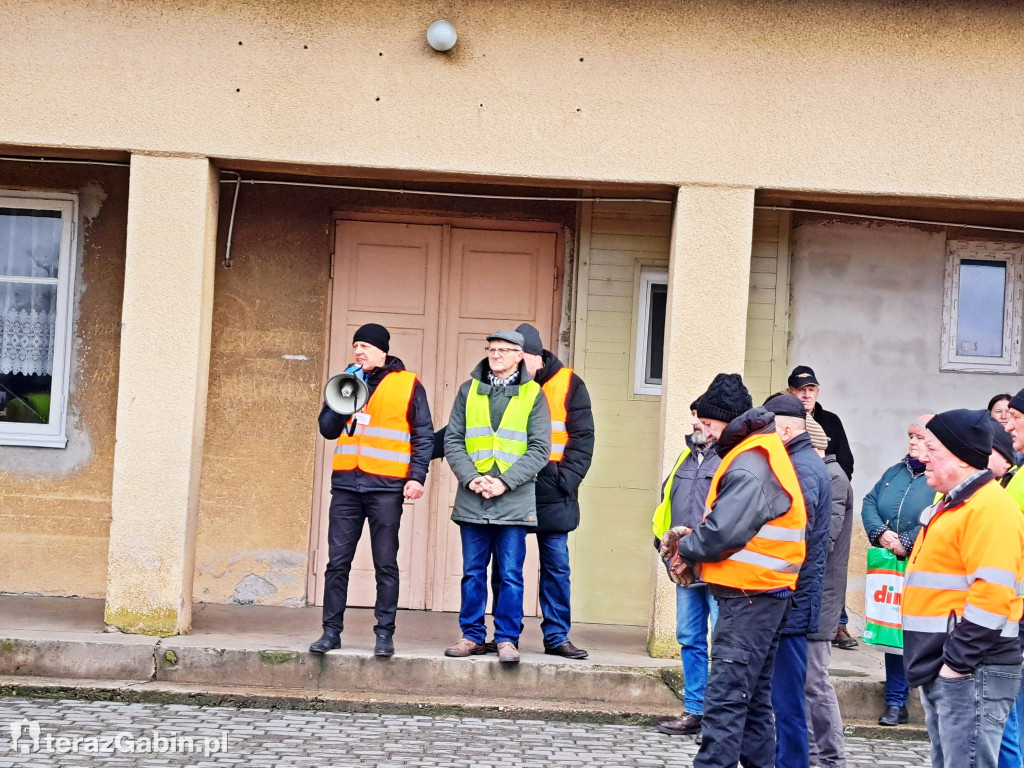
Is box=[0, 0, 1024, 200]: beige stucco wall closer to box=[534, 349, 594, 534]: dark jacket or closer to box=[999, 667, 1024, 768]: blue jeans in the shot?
box=[534, 349, 594, 534]: dark jacket

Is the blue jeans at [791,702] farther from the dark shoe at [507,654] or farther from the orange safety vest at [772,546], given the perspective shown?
the dark shoe at [507,654]

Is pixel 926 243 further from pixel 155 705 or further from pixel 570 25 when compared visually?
pixel 155 705

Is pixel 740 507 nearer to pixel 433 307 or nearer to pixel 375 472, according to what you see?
pixel 375 472

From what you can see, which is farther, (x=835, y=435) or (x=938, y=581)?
(x=835, y=435)

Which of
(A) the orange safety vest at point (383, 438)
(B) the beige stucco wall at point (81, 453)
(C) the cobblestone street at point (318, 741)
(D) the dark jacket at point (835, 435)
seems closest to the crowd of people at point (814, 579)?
(C) the cobblestone street at point (318, 741)

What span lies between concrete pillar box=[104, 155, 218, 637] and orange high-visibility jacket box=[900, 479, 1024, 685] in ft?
15.2

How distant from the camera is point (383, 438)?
753 centimetres

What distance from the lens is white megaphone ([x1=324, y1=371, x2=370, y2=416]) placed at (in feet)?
24.2

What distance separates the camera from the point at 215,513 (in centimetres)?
913

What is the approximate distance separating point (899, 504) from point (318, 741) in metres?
3.62

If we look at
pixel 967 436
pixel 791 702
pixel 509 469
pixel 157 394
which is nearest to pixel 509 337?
pixel 509 469

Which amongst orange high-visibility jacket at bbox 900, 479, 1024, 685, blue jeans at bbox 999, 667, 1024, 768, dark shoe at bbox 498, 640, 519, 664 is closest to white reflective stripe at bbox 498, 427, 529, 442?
dark shoe at bbox 498, 640, 519, 664

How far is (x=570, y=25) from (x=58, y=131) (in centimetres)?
324

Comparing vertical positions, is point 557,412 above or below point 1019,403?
below
